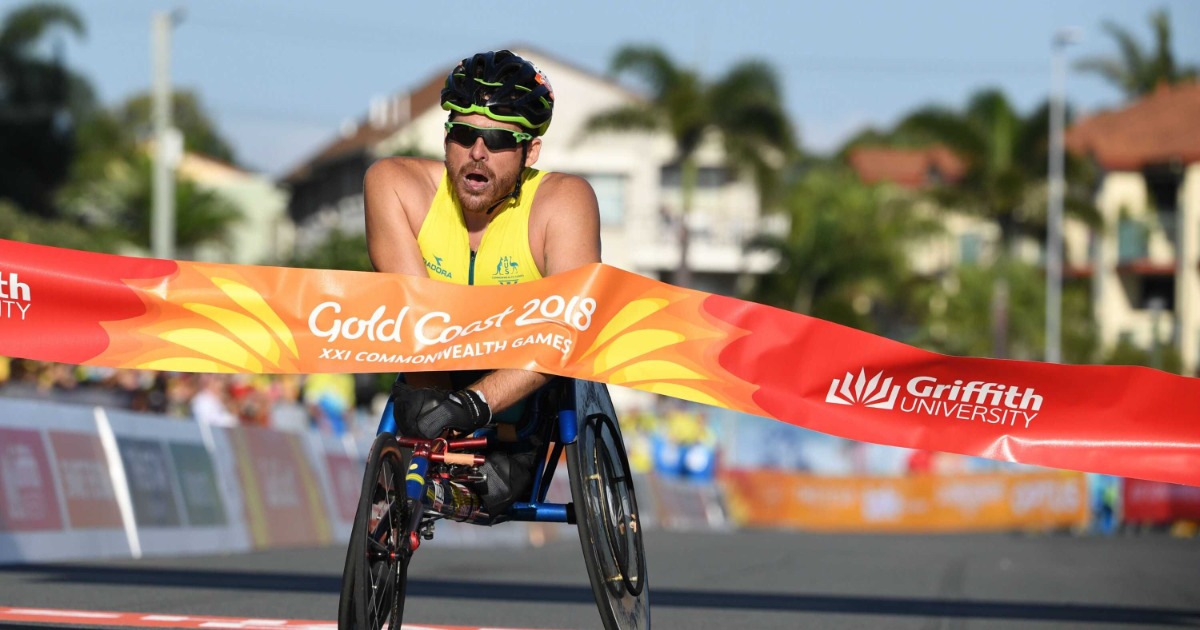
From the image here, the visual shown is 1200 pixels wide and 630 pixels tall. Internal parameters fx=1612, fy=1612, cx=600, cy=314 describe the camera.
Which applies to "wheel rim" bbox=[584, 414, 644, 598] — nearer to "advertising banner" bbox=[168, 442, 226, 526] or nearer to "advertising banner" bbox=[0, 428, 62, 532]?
"advertising banner" bbox=[0, 428, 62, 532]

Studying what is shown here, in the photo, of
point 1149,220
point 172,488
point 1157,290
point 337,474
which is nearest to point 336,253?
point 337,474

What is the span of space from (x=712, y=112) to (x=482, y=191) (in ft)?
128

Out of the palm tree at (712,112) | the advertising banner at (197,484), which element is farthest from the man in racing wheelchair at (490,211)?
the palm tree at (712,112)

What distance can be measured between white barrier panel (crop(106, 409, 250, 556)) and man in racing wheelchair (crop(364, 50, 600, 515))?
23.6 feet

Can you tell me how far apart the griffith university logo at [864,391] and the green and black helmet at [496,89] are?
1.48 meters

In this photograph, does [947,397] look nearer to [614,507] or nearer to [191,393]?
[614,507]

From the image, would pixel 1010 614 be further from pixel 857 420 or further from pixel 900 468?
pixel 900 468

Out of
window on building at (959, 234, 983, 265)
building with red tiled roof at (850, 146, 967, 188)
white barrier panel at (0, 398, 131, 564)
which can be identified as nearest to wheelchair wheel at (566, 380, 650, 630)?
white barrier panel at (0, 398, 131, 564)

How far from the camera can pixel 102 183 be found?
49.1m

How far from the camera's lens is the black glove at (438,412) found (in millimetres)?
4555

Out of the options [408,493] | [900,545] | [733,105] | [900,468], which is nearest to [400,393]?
[408,493]

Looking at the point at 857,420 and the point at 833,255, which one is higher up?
the point at 857,420

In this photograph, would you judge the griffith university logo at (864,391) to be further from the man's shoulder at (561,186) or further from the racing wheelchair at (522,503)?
the man's shoulder at (561,186)

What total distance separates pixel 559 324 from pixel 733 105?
38.9 meters
